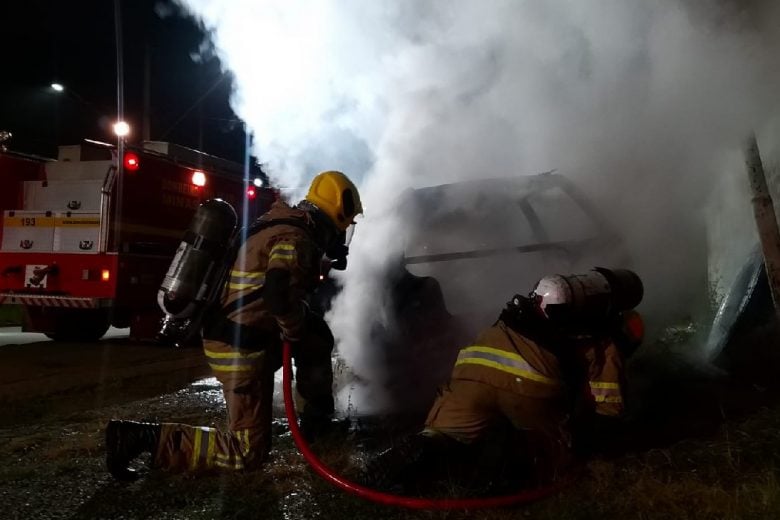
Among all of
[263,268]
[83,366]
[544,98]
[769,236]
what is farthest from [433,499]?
[83,366]

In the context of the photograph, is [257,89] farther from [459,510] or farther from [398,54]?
[459,510]

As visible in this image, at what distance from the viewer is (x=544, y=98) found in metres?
5.51

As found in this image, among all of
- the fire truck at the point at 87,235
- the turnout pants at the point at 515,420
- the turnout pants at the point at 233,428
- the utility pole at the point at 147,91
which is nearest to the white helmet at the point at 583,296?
the turnout pants at the point at 515,420

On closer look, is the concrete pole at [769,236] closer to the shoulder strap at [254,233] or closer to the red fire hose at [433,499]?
the red fire hose at [433,499]

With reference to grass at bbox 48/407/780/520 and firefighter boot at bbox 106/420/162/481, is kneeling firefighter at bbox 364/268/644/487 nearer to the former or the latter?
grass at bbox 48/407/780/520

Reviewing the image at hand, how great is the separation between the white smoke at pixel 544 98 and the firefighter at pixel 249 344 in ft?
4.78

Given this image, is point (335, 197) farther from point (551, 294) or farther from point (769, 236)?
point (769, 236)

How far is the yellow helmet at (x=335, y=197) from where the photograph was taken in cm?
347

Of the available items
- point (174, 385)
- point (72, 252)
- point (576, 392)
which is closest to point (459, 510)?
point (576, 392)

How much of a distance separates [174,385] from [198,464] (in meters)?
2.73

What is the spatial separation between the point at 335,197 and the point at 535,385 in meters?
1.49

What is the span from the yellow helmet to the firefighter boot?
1404mm

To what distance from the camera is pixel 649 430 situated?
11.7ft

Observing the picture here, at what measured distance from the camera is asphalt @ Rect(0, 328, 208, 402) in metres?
5.20
